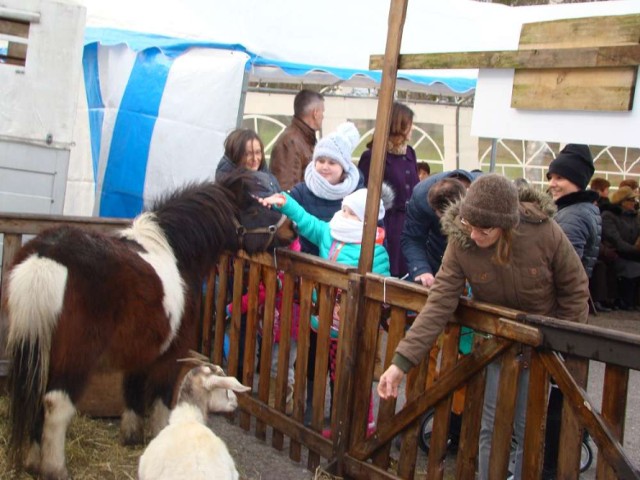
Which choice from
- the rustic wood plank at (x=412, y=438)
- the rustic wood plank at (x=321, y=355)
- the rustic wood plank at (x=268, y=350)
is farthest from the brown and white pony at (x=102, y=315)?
the rustic wood plank at (x=412, y=438)

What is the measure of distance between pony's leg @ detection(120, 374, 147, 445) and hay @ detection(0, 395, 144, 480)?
0.06m

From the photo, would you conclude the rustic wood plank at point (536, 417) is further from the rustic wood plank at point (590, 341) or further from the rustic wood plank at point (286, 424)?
the rustic wood plank at point (286, 424)

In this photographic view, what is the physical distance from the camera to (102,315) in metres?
3.94

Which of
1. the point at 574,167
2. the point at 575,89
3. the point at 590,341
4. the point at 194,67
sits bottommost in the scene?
the point at 590,341

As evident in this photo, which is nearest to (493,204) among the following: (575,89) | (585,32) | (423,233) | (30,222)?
(575,89)

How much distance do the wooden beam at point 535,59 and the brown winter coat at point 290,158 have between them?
3008 mm

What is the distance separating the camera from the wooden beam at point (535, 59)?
3023 millimetres

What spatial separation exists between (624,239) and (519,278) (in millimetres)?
8483

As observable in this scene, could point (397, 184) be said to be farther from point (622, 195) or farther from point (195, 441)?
point (622, 195)

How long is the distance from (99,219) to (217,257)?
1088mm

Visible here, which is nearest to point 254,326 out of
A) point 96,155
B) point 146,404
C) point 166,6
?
point 146,404

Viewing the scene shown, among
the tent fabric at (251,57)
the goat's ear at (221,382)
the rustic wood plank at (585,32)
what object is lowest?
the goat's ear at (221,382)

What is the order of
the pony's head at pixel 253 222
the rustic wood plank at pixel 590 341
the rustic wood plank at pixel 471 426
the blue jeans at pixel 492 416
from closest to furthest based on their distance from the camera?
the rustic wood plank at pixel 590 341 < the rustic wood plank at pixel 471 426 < the blue jeans at pixel 492 416 < the pony's head at pixel 253 222

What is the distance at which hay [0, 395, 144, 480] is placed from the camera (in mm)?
4215
